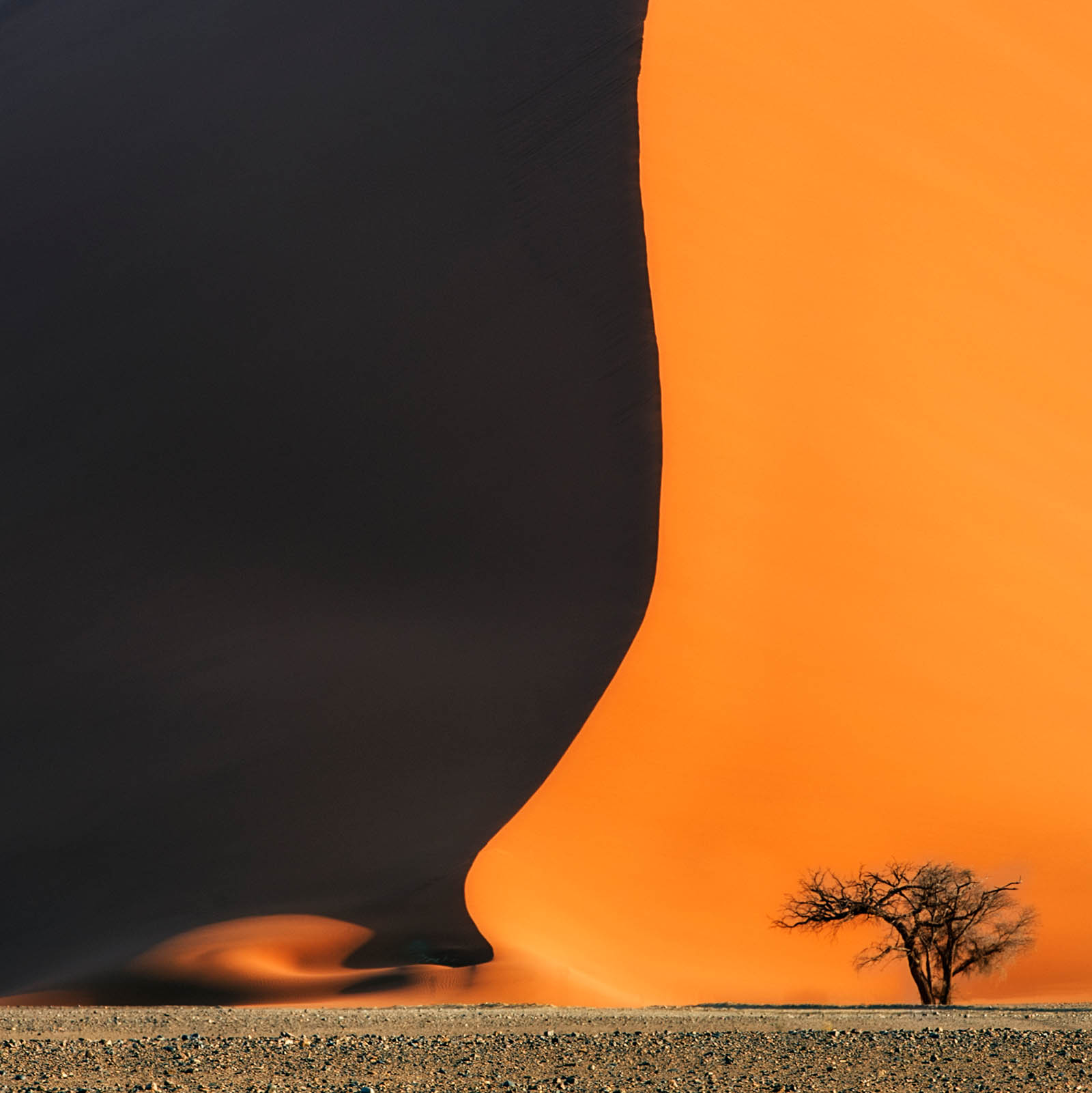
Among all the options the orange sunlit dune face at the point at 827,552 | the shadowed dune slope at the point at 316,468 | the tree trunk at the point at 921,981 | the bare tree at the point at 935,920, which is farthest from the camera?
the shadowed dune slope at the point at 316,468

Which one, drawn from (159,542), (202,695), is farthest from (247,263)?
(202,695)

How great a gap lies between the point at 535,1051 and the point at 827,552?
894cm

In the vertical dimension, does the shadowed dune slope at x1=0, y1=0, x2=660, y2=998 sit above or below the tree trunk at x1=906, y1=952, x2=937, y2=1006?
above

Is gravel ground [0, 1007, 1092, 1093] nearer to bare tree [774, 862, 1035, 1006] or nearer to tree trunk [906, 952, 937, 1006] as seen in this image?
tree trunk [906, 952, 937, 1006]

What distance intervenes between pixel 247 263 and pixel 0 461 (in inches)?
150

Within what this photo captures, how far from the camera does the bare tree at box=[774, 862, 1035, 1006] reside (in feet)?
39.4

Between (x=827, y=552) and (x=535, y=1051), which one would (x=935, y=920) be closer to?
(x=827, y=552)

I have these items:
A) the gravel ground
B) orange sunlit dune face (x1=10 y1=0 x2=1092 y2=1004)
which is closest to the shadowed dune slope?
orange sunlit dune face (x1=10 y1=0 x2=1092 y2=1004)

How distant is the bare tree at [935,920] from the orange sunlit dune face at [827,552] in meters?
0.43

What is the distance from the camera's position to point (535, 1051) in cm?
795

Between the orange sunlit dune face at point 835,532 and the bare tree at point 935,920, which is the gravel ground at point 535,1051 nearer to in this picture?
the bare tree at point 935,920

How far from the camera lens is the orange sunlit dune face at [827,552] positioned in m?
13.0

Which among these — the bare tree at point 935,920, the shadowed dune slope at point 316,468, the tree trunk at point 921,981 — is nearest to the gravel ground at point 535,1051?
the tree trunk at point 921,981

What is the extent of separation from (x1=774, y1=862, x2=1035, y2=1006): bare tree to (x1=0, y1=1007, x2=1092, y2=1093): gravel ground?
2.14m
